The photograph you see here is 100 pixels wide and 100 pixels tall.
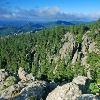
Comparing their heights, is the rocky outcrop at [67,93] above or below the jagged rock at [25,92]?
above

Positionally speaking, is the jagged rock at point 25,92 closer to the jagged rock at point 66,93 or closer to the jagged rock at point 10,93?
the jagged rock at point 10,93

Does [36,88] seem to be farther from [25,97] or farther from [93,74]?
[93,74]

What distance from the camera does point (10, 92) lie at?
54844 mm

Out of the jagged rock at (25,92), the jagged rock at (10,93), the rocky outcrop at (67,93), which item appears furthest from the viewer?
the jagged rock at (10,93)

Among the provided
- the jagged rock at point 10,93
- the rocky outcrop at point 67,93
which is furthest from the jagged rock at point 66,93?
the jagged rock at point 10,93

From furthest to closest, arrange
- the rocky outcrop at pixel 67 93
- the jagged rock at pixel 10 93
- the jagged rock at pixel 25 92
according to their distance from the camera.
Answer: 1. the jagged rock at pixel 10 93
2. the jagged rock at pixel 25 92
3. the rocky outcrop at pixel 67 93

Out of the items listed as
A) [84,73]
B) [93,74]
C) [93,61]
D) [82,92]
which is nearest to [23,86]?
[82,92]

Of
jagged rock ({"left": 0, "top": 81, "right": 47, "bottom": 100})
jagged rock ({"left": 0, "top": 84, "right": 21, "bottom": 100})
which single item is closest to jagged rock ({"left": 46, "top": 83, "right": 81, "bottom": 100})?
jagged rock ({"left": 0, "top": 81, "right": 47, "bottom": 100})

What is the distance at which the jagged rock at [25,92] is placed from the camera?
2042 inches

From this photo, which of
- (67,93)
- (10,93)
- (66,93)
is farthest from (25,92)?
(67,93)

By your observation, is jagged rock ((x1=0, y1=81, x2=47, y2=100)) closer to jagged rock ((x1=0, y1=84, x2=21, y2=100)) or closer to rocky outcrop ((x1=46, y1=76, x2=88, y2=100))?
jagged rock ((x1=0, y1=84, x2=21, y2=100))

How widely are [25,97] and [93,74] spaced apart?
335 feet

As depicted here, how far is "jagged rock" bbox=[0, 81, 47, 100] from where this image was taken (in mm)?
51875

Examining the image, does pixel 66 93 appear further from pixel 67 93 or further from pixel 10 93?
pixel 10 93
